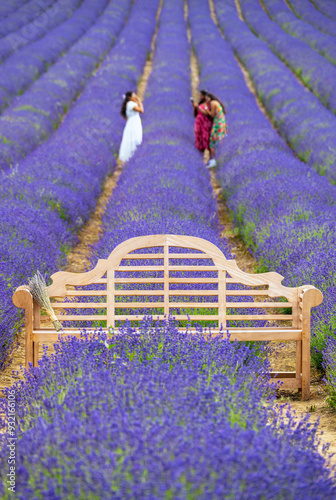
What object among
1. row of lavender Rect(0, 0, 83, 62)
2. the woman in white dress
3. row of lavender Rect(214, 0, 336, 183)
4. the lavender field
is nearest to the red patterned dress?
the lavender field

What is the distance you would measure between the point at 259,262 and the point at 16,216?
68.8 inches

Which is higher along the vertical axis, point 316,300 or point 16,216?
point 316,300

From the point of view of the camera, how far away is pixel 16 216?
4301 mm

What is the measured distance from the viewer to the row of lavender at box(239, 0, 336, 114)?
1151 centimetres

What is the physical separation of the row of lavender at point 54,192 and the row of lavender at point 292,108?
2467 mm

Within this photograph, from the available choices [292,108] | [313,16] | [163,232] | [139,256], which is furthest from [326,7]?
[139,256]

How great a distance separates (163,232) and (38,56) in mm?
12838

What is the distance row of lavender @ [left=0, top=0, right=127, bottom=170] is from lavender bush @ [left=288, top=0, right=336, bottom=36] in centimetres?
688

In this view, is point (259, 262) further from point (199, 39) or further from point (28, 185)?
point (199, 39)

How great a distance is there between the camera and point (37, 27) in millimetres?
20109

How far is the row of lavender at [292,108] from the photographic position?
22.8 feet

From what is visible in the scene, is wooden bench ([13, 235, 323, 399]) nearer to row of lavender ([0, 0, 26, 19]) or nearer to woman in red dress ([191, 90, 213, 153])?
woman in red dress ([191, 90, 213, 153])

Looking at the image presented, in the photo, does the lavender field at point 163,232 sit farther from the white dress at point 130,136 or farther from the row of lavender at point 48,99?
the white dress at point 130,136

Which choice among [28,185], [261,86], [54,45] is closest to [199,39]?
[54,45]
